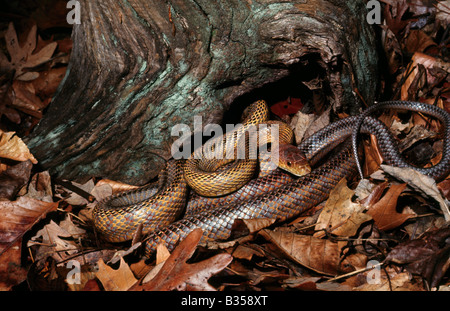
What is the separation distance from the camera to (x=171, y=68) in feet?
16.5

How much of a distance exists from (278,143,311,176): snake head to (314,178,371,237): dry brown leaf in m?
0.82

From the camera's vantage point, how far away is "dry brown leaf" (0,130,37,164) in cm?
518

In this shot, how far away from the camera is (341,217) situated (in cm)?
423

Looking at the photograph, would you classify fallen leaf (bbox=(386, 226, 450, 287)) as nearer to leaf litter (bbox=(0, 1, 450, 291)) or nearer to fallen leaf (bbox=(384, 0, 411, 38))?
leaf litter (bbox=(0, 1, 450, 291))

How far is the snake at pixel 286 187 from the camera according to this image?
4.71m

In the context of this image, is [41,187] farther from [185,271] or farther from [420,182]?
[420,182]

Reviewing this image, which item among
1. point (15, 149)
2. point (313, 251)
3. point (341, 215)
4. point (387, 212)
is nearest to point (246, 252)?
point (313, 251)

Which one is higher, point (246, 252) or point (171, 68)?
point (171, 68)

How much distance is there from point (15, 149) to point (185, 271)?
3.69m

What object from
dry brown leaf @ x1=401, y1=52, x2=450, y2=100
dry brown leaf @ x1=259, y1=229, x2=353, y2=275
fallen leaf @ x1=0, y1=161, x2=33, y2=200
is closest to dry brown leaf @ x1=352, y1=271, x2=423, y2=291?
dry brown leaf @ x1=259, y1=229, x2=353, y2=275

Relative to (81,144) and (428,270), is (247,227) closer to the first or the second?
(428,270)

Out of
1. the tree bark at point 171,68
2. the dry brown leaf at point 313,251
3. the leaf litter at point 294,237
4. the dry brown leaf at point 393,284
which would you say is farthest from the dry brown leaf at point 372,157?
the dry brown leaf at point 393,284

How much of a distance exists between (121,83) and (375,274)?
437cm
